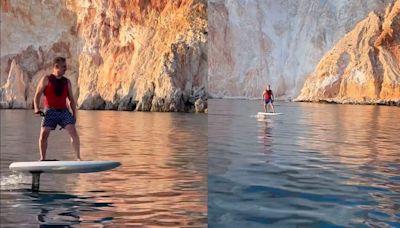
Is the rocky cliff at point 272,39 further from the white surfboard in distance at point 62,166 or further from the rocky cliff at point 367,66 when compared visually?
the white surfboard in distance at point 62,166

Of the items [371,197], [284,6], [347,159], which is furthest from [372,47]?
[371,197]

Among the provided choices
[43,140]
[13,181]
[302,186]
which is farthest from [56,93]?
[302,186]

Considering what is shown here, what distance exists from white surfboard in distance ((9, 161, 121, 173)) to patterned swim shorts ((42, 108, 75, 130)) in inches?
5.6

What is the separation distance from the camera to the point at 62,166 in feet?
7.45

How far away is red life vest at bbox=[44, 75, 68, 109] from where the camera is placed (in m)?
2.18

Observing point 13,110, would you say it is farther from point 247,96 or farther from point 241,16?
point 241,16

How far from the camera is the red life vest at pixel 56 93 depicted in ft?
7.14

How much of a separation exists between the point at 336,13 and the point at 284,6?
52.3 feet

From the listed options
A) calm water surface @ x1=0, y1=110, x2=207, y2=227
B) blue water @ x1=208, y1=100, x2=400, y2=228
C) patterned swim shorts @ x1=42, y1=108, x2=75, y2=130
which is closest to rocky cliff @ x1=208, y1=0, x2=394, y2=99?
blue water @ x1=208, y1=100, x2=400, y2=228

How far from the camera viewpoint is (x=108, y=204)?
2.48 meters

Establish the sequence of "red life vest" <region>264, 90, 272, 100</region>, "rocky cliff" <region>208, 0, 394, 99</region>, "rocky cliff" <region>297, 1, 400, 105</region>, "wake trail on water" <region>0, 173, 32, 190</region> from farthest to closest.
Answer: "rocky cliff" <region>208, 0, 394, 99</region>, "rocky cliff" <region>297, 1, 400, 105</region>, "red life vest" <region>264, 90, 272, 100</region>, "wake trail on water" <region>0, 173, 32, 190</region>

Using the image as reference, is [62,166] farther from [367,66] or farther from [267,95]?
[367,66]

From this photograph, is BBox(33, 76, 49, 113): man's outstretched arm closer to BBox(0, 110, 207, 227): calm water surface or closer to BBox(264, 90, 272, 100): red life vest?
BBox(0, 110, 207, 227): calm water surface

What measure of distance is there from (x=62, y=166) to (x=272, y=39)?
7953 cm
